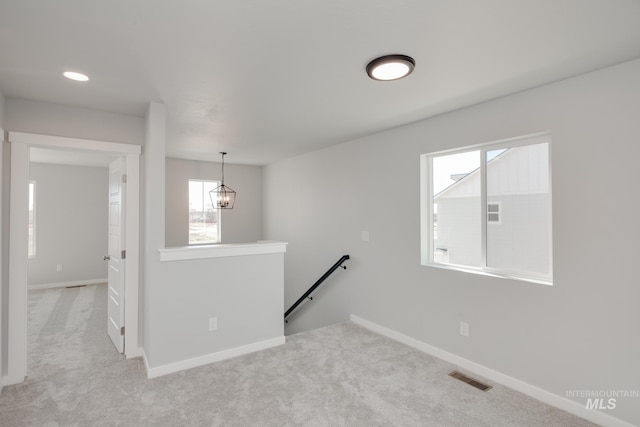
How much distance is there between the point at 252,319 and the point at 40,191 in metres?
5.81

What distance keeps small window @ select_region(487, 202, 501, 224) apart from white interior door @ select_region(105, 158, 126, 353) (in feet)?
11.8

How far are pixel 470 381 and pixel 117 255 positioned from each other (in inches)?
145

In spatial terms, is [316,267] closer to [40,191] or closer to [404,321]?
[404,321]

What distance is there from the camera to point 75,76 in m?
2.42

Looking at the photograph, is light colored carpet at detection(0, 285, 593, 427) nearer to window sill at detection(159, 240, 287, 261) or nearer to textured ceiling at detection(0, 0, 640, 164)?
window sill at detection(159, 240, 287, 261)

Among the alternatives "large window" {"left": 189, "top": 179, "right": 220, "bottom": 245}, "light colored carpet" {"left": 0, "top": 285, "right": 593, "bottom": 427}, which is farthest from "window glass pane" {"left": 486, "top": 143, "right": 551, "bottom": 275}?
"large window" {"left": 189, "top": 179, "right": 220, "bottom": 245}

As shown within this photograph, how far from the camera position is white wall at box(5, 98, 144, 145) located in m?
2.88

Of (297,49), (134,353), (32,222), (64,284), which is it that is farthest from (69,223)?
(297,49)

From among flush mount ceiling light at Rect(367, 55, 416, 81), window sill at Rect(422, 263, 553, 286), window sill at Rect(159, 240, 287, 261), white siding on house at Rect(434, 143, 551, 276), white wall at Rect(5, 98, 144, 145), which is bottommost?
window sill at Rect(422, 263, 553, 286)

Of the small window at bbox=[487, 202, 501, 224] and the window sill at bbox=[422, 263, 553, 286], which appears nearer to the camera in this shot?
the window sill at bbox=[422, 263, 553, 286]

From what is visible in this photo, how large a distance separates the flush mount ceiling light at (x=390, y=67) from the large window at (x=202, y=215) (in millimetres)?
5186

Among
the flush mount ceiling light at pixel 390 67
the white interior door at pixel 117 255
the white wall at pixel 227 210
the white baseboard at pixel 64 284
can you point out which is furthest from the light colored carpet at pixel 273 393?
the white baseboard at pixel 64 284

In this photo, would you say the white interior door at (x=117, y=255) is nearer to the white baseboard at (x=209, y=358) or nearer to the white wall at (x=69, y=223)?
the white baseboard at (x=209, y=358)

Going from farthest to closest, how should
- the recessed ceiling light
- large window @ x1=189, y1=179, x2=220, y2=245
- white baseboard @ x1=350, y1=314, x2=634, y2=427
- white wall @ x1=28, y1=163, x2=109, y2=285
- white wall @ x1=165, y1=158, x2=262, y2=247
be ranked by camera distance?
large window @ x1=189, y1=179, x2=220, y2=245
white wall @ x1=28, y1=163, x2=109, y2=285
white wall @ x1=165, y1=158, x2=262, y2=247
the recessed ceiling light
white baseboard @ x1=350, y1=314, x2=634, y2=427
